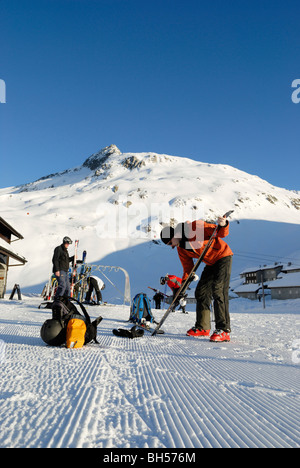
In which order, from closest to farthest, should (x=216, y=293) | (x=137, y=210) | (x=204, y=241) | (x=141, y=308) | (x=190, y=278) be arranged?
(x=216, y=293) → (x=204, y=241) → (x=190, y=278) → (x=141, y=308) → (x=137, y=210)

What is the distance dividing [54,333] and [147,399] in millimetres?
2075

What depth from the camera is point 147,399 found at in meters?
1.79

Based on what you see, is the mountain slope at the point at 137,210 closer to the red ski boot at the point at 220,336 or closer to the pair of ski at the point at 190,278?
the pair of ski at the point at 190,278

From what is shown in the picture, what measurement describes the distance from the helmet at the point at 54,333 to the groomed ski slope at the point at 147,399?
17cm

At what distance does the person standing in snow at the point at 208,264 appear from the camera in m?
4.49

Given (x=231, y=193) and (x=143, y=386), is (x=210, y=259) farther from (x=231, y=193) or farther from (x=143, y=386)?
(x=231, y=193)

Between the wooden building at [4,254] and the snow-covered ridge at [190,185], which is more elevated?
the snow-covered ridge at [190,185]

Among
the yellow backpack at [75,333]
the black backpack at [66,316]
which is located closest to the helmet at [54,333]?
the black backpack at [66,316]

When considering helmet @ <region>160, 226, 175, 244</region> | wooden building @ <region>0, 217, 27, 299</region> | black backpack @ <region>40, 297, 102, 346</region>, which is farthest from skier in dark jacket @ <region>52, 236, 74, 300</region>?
wooden building @ <region>0, 217, 27, 299</region>

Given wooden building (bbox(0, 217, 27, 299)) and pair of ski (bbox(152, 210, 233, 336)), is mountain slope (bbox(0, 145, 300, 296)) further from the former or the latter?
pair of ski (bbox(152, 210, 233, 336))

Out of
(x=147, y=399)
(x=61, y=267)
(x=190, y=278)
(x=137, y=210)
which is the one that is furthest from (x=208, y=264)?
(x=137, y=210)

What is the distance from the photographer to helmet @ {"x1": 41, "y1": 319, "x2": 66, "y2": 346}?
351 centimetres

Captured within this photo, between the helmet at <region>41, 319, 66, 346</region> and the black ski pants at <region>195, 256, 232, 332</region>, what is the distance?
7.55ft

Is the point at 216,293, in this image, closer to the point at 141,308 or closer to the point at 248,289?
the point at 141,308
